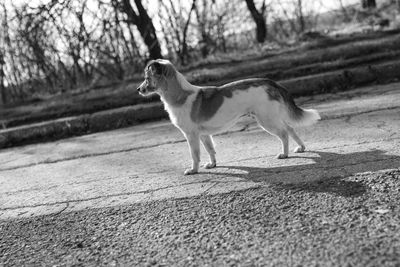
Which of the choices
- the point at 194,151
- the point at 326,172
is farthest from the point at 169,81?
the point at 326,172

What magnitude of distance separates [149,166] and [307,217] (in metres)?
2.82

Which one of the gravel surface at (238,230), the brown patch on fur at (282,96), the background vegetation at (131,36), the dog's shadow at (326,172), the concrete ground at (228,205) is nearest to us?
the gravel surface at (238,230)

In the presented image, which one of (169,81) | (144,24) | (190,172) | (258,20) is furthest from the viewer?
(258,20)

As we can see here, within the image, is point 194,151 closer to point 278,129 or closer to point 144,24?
point 278,129

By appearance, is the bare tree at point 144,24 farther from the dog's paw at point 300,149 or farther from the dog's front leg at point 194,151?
the dog's paw at point 300,149

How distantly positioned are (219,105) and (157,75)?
78 centimetres

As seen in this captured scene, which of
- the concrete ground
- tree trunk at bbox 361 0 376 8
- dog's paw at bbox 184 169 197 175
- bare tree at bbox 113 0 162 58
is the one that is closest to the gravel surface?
the concrete ground

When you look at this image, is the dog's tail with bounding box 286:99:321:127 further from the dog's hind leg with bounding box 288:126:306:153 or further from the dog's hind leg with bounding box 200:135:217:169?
the dog's hind leg with bounding box 200:135:217:169

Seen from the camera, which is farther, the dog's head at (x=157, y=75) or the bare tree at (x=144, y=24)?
the bare tree at (x=144, y=24)

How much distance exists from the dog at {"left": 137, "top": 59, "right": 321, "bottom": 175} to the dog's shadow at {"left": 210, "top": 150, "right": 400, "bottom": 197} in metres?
0.48

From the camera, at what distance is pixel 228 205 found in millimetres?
3705

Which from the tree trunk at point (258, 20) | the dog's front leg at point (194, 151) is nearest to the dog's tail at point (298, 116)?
the dog's front leg at point (194, 151)

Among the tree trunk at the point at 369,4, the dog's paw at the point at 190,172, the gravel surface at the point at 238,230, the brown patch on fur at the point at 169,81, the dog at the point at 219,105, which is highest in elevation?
the tree trunk at the point at 369,4

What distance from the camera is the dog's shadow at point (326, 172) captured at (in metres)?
3.71
